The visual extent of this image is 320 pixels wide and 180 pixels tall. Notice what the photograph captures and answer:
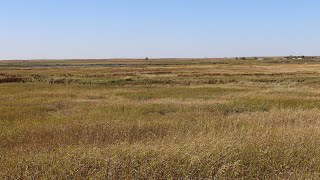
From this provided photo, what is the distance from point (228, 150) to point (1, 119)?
10291mm

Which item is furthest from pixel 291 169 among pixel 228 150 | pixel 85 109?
pixel 85 109

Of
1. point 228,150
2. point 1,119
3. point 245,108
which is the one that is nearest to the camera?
point 228,150

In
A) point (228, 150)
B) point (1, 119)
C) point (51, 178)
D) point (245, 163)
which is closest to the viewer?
point (51, 178)

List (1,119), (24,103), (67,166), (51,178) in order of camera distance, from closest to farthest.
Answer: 1. (51,178)
2. (67,166)
3. (1,119)
4. (24,103)

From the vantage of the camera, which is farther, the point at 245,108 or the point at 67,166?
the point at 245,108

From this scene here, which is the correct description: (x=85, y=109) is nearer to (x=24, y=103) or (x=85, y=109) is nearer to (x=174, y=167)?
(x=24, y=103)

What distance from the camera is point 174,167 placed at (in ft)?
19.6

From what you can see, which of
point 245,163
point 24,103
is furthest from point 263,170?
point 24,103

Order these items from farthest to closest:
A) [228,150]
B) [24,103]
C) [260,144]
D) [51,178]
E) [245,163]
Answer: [24,103]
[260,144]
[228,150]
[245,163]
[51,178]

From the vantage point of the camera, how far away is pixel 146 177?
5.58 metres

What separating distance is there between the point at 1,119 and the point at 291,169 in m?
11.5

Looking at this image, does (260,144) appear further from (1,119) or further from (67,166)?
(1,119)

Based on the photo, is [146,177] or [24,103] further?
[24,103]

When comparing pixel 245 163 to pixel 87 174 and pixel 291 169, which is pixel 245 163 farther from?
pixel 87 174
